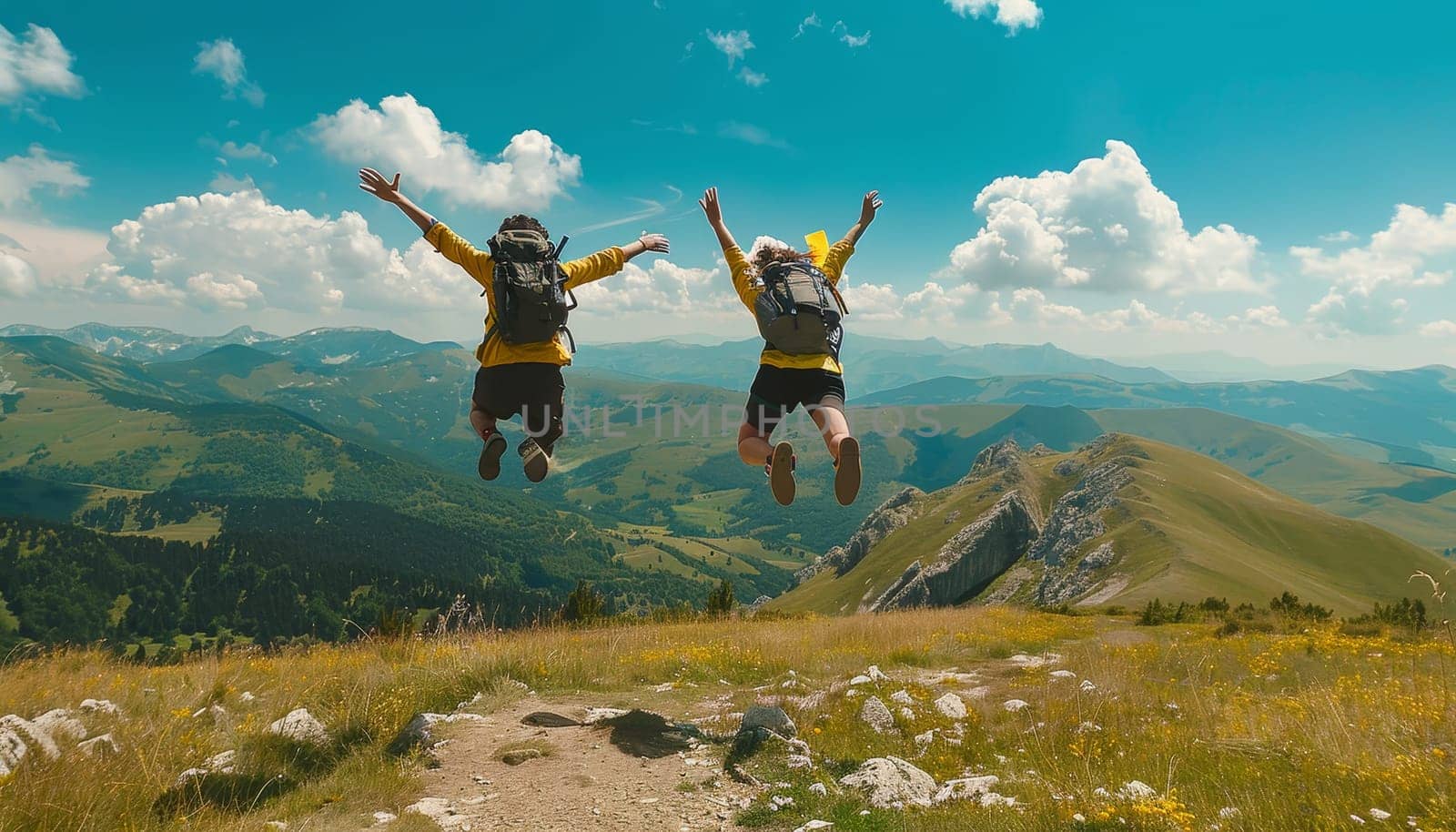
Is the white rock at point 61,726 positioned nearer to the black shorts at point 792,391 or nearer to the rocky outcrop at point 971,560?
the black shorts at point 792,391

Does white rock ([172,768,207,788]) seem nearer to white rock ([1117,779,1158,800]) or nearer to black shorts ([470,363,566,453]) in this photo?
black shorts ([470,363,566,453])

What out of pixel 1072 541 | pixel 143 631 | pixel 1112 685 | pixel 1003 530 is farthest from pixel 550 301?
pixel 143 631

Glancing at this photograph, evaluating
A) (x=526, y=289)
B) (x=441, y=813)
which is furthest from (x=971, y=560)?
(x=441, y=813)

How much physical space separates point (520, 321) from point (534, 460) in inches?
63.2

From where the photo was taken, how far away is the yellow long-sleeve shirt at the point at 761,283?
7594 mm

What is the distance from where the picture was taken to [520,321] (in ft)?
23.5

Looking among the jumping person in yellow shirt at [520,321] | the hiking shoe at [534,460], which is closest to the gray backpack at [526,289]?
the jumping person in yellow shirt at [520,321]

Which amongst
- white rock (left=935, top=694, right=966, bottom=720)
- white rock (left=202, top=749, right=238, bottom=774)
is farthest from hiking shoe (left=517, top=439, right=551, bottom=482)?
white rock (left=935, top=694, right=966, bottom=720)

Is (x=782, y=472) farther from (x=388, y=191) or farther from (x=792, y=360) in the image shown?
(x=388, y=191)

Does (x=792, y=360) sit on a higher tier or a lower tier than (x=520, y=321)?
lower

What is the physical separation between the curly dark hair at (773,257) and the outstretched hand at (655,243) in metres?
1.25

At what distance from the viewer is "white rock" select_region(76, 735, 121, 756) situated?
6.02m

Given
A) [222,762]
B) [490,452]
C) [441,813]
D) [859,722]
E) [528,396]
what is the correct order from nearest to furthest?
[441,813], [222,762], [528,396], [490,452], [859,722]

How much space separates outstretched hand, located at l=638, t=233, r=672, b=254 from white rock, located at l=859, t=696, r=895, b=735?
21.3ft
